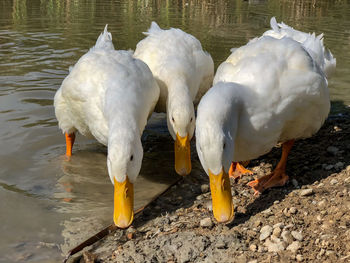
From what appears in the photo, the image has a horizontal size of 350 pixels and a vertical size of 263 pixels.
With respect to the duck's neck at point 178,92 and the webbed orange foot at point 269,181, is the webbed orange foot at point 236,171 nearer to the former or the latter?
the webbed orange foot at point 269,181

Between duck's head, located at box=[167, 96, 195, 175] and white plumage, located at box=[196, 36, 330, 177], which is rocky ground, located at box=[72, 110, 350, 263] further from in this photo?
white plumage, located at box=[196, 36, 330, 177]

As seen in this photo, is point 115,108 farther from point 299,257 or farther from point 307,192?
point 299,257

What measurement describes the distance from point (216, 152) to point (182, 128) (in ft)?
5.11

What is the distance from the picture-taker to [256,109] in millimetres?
4184

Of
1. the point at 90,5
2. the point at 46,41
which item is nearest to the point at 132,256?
the point at 46,41

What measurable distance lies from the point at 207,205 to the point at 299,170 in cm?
120

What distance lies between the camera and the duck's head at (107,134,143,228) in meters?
4.07

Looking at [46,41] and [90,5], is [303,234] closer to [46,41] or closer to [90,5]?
[46,41]

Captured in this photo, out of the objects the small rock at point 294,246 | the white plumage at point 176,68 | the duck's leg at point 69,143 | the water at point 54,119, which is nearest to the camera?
the small rock at point 294,246

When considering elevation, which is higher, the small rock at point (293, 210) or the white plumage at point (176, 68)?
the white plumage at point (176, 68)

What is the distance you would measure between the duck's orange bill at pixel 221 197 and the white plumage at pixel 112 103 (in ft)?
2.53

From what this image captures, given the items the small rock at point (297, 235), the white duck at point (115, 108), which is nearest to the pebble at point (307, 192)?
the small rock at point (297, 235)

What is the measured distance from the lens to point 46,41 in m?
11.8

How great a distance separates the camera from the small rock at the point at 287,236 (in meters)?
3.62
